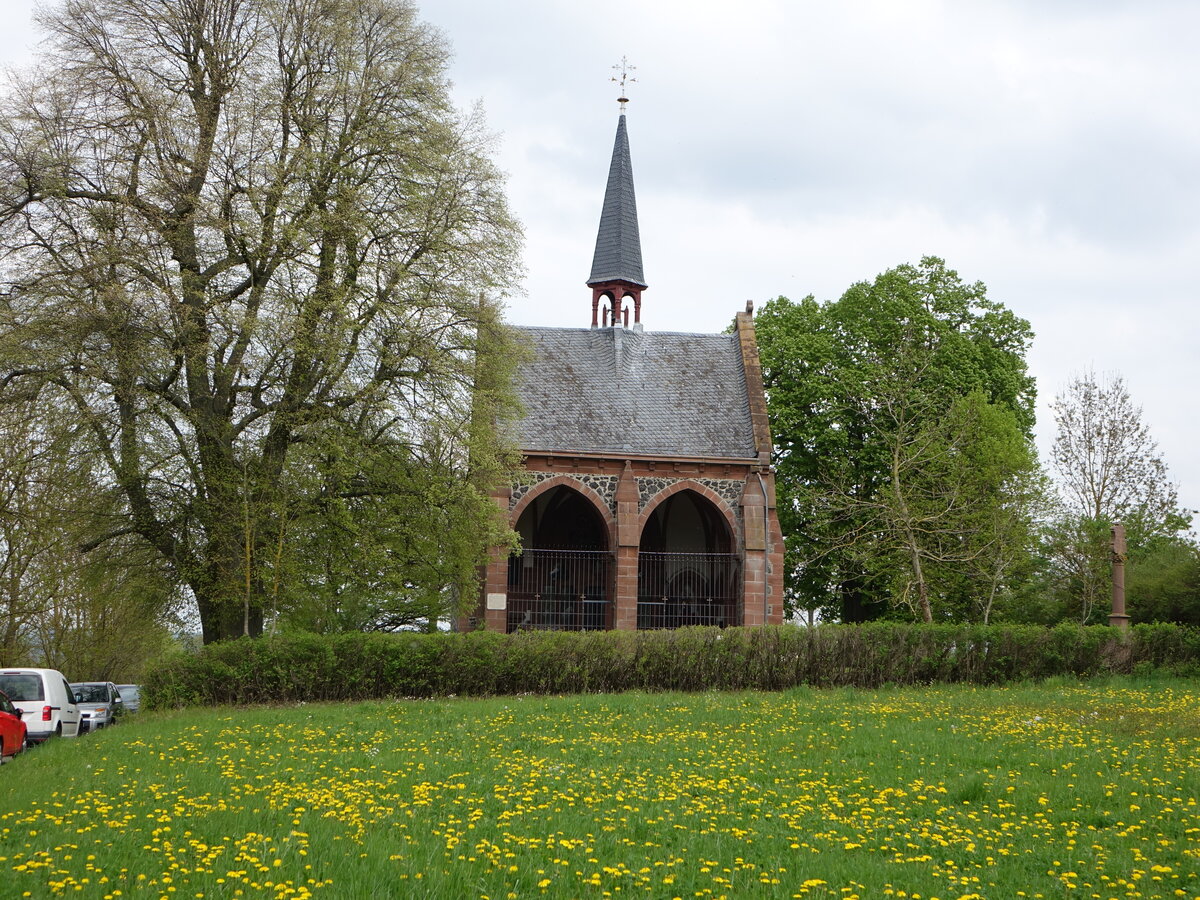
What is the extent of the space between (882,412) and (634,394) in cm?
770

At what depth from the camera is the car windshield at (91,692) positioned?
967 inches

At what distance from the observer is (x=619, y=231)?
113 feet

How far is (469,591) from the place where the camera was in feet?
77.8

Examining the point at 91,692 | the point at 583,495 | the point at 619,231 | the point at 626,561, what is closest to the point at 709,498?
the point at 626,561

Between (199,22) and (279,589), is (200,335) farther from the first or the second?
(199,22)

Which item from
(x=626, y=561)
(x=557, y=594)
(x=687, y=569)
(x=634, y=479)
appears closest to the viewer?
(x=626, y=561)

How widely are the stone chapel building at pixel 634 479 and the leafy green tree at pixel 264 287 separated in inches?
232

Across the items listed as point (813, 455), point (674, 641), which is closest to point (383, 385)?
point (674, 641)

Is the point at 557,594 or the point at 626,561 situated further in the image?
the point at 557,594

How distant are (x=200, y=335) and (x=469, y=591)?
7.52m

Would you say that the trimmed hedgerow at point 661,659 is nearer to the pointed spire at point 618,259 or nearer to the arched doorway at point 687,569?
the arched doorway at point 687,569

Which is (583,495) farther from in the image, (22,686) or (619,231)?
(22,686)

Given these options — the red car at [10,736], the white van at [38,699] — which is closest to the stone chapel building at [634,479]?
the white van at [38,699]

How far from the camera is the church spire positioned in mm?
33969
